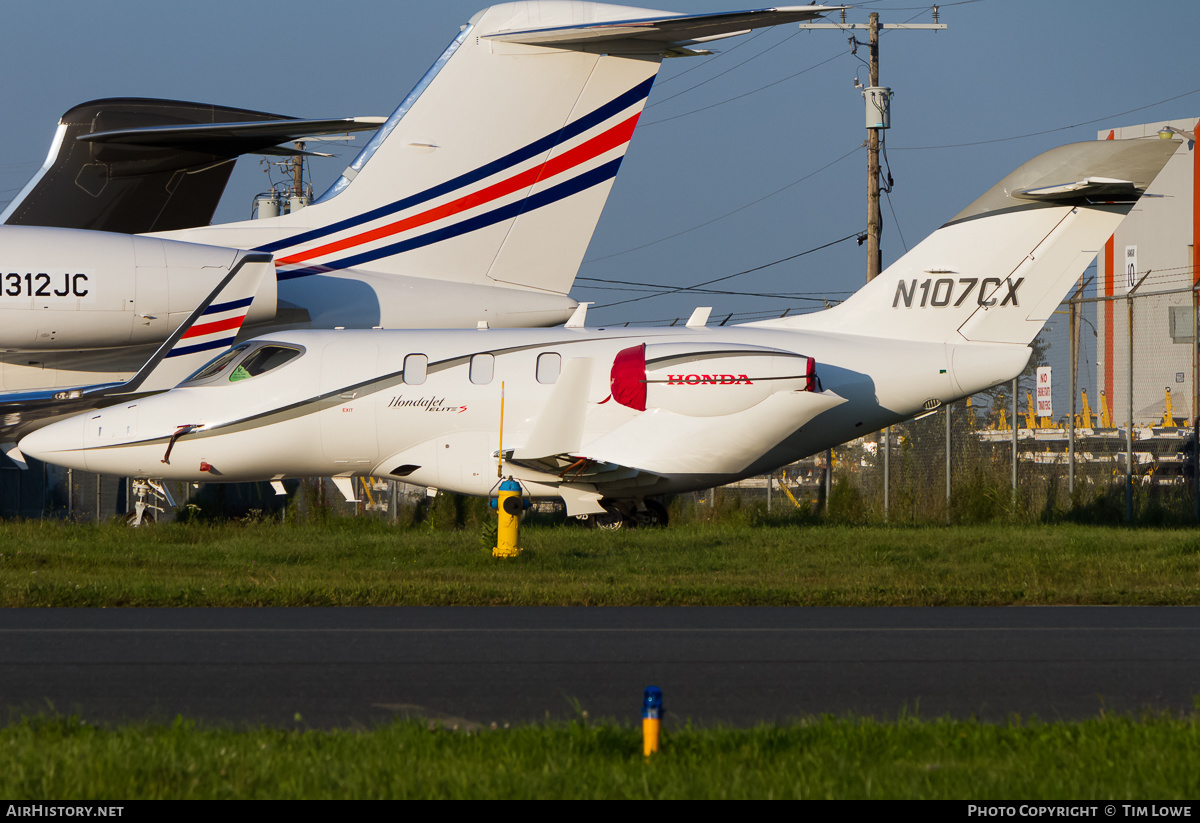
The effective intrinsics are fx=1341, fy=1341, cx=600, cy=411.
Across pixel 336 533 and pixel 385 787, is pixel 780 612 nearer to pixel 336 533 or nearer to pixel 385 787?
pixel 385 787

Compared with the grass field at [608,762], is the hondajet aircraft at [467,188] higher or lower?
higher

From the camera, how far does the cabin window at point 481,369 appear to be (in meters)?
18.9

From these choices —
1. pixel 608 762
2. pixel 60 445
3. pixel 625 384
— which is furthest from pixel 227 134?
pixel 608 762

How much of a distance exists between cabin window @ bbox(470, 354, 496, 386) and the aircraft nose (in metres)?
5.46

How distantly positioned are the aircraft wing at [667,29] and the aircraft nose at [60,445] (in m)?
8.32

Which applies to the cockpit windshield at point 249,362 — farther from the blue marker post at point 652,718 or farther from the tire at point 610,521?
the blue marker post at point 652,718

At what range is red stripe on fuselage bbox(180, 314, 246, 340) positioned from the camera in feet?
62.9

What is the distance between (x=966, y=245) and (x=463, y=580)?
32.0 feet

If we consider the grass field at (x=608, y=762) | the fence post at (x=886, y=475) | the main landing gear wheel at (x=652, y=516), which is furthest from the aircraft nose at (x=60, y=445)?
the grass field at (x=608, y=762)

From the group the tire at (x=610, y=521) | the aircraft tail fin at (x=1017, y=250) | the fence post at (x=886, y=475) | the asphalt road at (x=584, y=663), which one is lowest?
the asphalt road at (x=584, y=663)

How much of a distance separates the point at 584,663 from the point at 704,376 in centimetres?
1052

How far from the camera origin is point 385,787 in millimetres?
4652

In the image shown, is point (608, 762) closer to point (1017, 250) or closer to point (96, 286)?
point (1017, 250)
